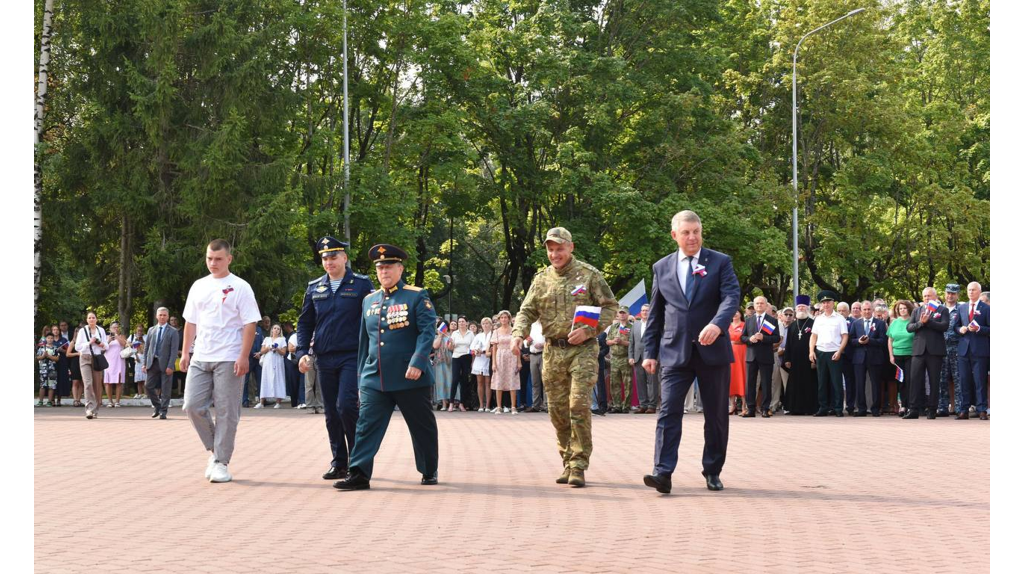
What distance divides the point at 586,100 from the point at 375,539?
29039 mm

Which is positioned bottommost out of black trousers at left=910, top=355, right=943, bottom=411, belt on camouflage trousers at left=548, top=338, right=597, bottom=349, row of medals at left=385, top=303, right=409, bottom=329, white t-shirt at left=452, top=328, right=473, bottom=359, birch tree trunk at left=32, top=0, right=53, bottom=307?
black trousers at left=910, top=355, right=943, bottom=411

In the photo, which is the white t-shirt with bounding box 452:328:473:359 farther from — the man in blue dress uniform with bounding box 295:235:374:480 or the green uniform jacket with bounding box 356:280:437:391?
the green uniform jacket with bounding box 356:280:437:391

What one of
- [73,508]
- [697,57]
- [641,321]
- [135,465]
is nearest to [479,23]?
[697,57]

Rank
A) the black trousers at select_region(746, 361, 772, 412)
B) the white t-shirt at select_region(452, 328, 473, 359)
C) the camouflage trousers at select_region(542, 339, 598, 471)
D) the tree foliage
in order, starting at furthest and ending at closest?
1. the tree foliage
2. the white t-shirt at select_region(452, 328, 473, 359)
3. the black trousers at select_region(746, 361, 772, 412)
4. the camouflage trousers at select_region(542, 339, 598, 471)

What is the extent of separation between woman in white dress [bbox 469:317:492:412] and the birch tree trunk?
34.1ft

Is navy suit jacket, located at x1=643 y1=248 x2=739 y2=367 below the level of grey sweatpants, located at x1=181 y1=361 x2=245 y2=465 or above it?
above

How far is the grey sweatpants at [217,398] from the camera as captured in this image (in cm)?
988

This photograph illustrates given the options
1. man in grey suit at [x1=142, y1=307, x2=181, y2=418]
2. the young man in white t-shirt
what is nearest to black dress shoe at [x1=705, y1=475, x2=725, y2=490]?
the young man in white t-shirt

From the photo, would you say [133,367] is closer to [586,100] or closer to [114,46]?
[114,46]

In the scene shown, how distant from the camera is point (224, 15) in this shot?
2984 cm

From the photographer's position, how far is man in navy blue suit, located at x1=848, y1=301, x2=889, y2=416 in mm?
20781

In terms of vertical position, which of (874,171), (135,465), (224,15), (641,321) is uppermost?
(224,15)

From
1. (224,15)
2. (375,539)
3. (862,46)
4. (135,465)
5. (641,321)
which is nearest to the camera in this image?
(375,539)

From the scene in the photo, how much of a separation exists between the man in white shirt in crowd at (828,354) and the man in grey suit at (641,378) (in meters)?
2.85
